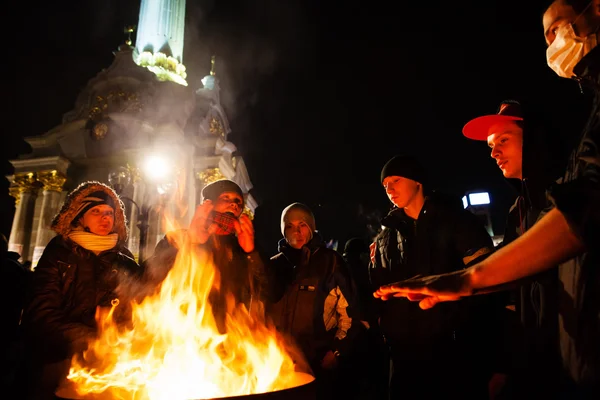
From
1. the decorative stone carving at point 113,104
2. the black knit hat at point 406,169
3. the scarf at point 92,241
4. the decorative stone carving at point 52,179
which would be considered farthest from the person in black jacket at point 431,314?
the decorative stone carving at point 52,179

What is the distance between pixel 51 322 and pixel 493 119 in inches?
173

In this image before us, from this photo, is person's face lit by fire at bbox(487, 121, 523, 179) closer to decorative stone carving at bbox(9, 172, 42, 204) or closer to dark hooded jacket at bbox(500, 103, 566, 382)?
dark hooded jacket at bbox(500, 103, 566, 382)

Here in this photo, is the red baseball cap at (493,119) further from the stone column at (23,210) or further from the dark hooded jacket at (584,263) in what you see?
the stone column at (23,210)

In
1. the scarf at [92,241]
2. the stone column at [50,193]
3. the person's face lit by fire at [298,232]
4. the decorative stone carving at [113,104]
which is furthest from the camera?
the decorative stone carving at [113,104]

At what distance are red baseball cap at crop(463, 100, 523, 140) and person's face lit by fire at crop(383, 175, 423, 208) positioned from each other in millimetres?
830

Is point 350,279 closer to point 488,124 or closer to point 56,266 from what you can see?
point 488,124

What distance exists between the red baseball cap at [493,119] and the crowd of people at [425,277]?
2cm

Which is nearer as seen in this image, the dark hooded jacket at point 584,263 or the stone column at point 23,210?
the dark hooded jacket at point 584,263

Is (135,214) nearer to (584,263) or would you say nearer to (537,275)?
(537,275)

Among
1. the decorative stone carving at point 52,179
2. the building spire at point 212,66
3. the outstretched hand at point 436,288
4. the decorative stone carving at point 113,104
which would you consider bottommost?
the outstretched hand at point 436,288

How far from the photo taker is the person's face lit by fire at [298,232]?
4.98m

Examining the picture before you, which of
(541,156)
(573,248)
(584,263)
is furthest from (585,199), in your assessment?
(541,156)

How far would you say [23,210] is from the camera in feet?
62.3

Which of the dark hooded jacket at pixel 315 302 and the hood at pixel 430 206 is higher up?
the hood at pixel 430 206
